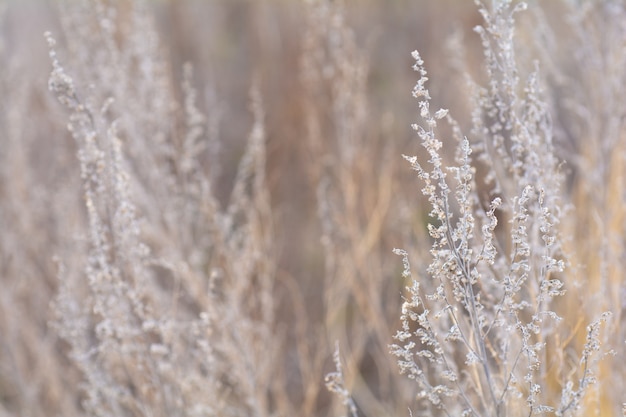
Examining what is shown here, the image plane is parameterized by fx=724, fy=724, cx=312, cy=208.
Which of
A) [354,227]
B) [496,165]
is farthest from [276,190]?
[496,165]

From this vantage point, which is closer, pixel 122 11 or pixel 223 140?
pixel 122 11

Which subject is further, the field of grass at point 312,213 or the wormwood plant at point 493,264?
the field of grass at point 312,213

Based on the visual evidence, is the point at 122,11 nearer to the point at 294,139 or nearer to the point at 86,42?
the point at 294,139

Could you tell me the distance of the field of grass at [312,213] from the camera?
187cm

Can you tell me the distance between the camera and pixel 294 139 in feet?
17.5

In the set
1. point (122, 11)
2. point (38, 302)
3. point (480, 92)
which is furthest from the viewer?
point (122, 11)

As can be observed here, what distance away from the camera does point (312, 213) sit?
532cm

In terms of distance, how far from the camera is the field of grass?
73.5 inches

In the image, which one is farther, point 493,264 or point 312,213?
point 312,213

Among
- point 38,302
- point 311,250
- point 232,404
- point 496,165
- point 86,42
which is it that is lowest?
point 232,404

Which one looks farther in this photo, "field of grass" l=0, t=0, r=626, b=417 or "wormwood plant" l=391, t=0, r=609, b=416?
"field of grass" l=0, t=0, r=626, b=417

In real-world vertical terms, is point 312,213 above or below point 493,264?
above

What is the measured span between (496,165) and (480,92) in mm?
694

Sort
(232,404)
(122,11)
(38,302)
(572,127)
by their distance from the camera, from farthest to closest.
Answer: (122,11), (572,127), (38,302), (232,404)
